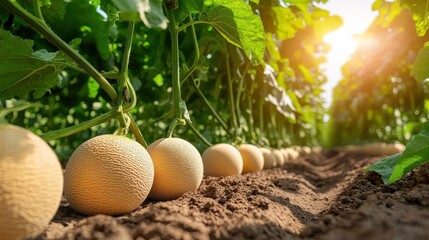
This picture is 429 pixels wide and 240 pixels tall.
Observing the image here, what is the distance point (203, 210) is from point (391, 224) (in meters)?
0.77

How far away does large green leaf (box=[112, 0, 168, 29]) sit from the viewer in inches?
49.3

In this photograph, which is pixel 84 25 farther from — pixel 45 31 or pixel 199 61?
pixel 45 31

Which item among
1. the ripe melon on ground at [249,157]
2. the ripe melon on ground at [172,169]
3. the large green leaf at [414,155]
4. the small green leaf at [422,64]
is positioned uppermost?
the small green leaf at [422,64]

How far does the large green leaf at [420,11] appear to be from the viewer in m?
2.41

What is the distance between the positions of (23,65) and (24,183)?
0.83 meters

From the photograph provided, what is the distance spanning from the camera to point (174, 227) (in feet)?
4.31

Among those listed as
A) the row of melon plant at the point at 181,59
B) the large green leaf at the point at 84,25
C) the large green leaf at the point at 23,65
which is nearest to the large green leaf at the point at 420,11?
the row of melon plant at the point at 181,59

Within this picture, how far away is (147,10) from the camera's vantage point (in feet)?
4.28

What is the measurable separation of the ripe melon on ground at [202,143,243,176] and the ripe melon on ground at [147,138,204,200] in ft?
2.48

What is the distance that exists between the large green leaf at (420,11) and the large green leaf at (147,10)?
1.71 metres

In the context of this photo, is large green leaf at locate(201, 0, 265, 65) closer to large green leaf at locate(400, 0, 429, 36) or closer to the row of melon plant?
the row of melon plant

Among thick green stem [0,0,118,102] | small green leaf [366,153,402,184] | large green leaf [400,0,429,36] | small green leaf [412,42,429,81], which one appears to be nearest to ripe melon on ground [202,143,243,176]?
small green leaf [366,153,402,184]

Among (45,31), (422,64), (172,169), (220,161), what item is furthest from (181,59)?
(422,64)

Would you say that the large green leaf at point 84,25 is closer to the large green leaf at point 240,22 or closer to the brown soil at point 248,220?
the large green leaf at point 240,22
